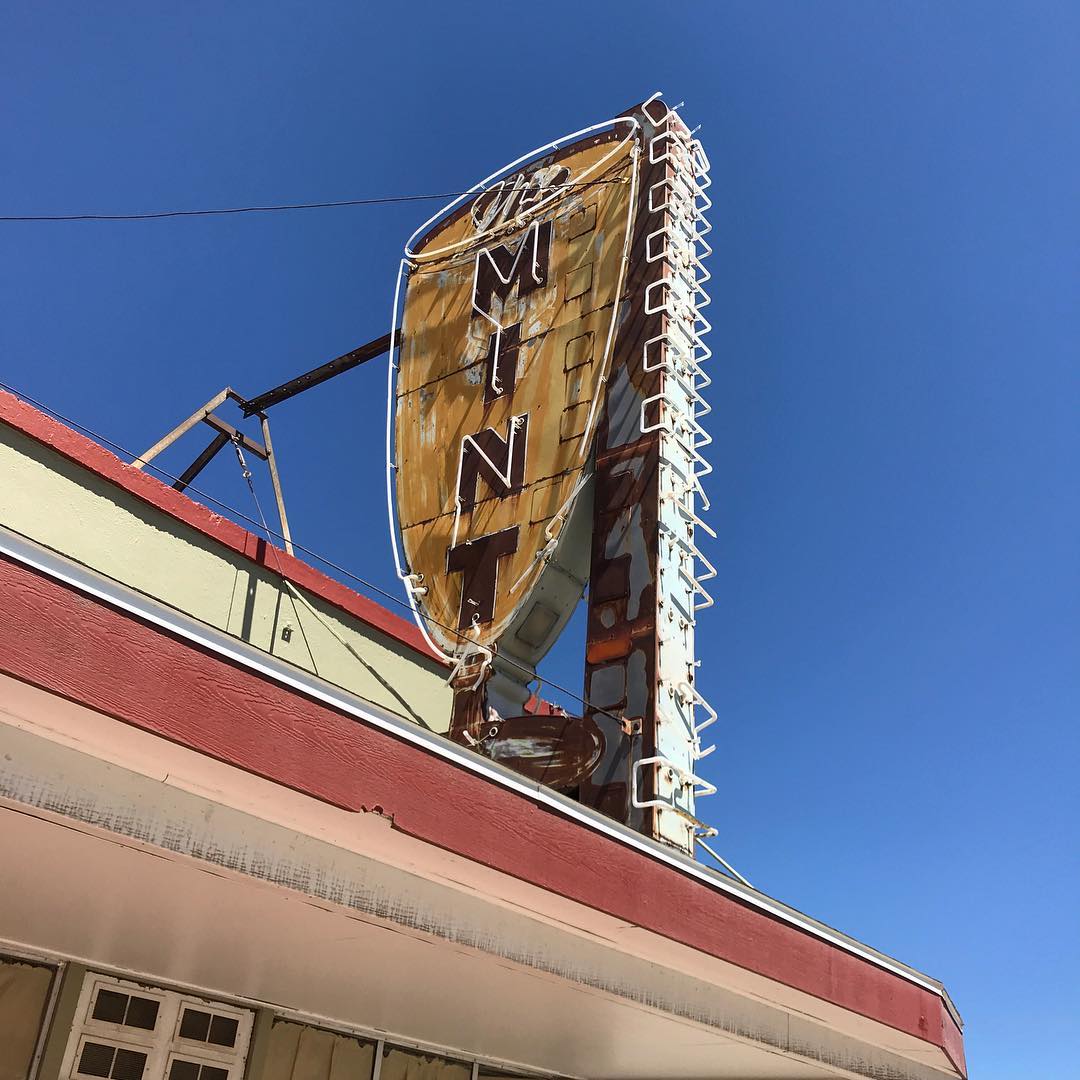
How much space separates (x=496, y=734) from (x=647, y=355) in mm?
2984

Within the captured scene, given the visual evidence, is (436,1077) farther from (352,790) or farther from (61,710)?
(61,710)

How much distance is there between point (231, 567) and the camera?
32.4 ft

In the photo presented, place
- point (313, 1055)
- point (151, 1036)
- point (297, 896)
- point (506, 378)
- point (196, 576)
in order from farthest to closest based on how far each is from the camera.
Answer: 1. point (196, 576)
2. point (506, 378)
3. point (313, 1055)
4. point (151, 1036)
5. point (297, 896)

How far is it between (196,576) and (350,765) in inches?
239

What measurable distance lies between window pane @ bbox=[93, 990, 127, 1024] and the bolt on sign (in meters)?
2.52

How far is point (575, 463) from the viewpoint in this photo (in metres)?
7.75

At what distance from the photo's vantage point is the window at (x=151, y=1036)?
6274mm

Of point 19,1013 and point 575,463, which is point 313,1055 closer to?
point 19,1013

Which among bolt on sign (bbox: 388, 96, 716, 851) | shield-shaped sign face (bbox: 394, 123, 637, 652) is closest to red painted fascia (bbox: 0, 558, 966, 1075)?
bolt on sign (bbox: 388, 96, 716, 851)

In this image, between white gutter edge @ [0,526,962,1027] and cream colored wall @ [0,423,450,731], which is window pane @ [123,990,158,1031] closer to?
cream colored wall @ [0,423,450,731]

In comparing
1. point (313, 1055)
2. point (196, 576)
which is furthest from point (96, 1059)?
point (196, 576)

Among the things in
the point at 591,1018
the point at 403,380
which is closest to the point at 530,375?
the point at 403,380

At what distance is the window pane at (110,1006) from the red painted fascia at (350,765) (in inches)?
137

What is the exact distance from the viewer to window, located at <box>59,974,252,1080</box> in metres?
6.27
